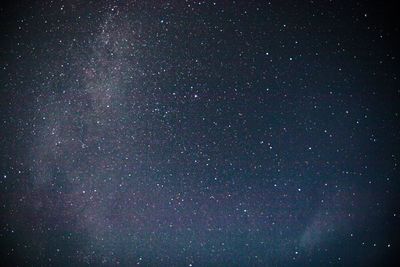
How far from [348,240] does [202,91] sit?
902 millimetres

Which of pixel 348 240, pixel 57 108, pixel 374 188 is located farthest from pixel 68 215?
pixel 374 188

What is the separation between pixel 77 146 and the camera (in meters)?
1.07

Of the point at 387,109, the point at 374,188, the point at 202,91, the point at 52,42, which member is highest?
the point at 52,42

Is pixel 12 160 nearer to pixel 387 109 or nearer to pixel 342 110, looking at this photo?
pixel 342 110

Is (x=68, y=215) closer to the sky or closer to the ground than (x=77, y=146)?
closer to the ground

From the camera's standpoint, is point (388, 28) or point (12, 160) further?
point (12, 160)

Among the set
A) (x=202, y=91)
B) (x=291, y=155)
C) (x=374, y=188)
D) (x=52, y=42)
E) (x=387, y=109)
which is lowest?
(x=374, y=188)

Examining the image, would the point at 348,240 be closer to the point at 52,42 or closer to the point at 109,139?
the point at 109,139

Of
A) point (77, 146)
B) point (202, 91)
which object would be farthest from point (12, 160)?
point (202, 91)

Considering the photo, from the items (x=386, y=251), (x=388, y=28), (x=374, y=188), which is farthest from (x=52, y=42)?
(x=386, y=251)

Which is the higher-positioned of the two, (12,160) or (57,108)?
(57,108)

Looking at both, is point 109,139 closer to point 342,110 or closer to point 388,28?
point 342,110

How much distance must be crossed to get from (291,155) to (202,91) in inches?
18.4

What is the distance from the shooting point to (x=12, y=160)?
1118 mm
